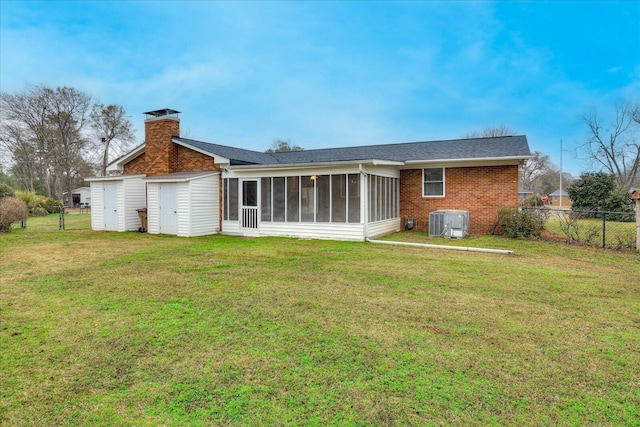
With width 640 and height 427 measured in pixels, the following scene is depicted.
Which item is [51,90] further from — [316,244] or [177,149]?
[316,244]

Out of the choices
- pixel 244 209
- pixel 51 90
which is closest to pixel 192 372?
pixel 244 209

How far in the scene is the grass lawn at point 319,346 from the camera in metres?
2.54

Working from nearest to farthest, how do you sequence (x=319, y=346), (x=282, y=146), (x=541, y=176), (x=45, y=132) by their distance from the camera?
(x=319, y=346) < (x=45, y=132) < (x=282, y=146) < (x=541, y=176)

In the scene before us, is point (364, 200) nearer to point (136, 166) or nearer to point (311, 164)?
point (311, 164)

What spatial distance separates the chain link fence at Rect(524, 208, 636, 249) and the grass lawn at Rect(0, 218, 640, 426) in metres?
3.32

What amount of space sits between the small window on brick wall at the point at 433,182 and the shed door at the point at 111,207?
12.3 meters

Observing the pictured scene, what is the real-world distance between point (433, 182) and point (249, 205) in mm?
7108

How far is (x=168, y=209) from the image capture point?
13.2m

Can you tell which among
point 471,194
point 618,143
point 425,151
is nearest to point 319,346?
point 471,194

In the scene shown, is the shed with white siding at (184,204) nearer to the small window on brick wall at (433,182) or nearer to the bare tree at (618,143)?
the small window on brick wall at (433,182)

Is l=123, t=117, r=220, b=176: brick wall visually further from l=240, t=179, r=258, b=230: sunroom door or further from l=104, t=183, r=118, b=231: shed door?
l=240, t=179, r=258, b=230: sunroom door

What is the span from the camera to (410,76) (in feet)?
75.3

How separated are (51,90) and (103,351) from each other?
3773 centimetres

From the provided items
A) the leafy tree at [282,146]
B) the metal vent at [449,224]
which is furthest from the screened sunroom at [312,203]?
the leafy tree at [282,146]
